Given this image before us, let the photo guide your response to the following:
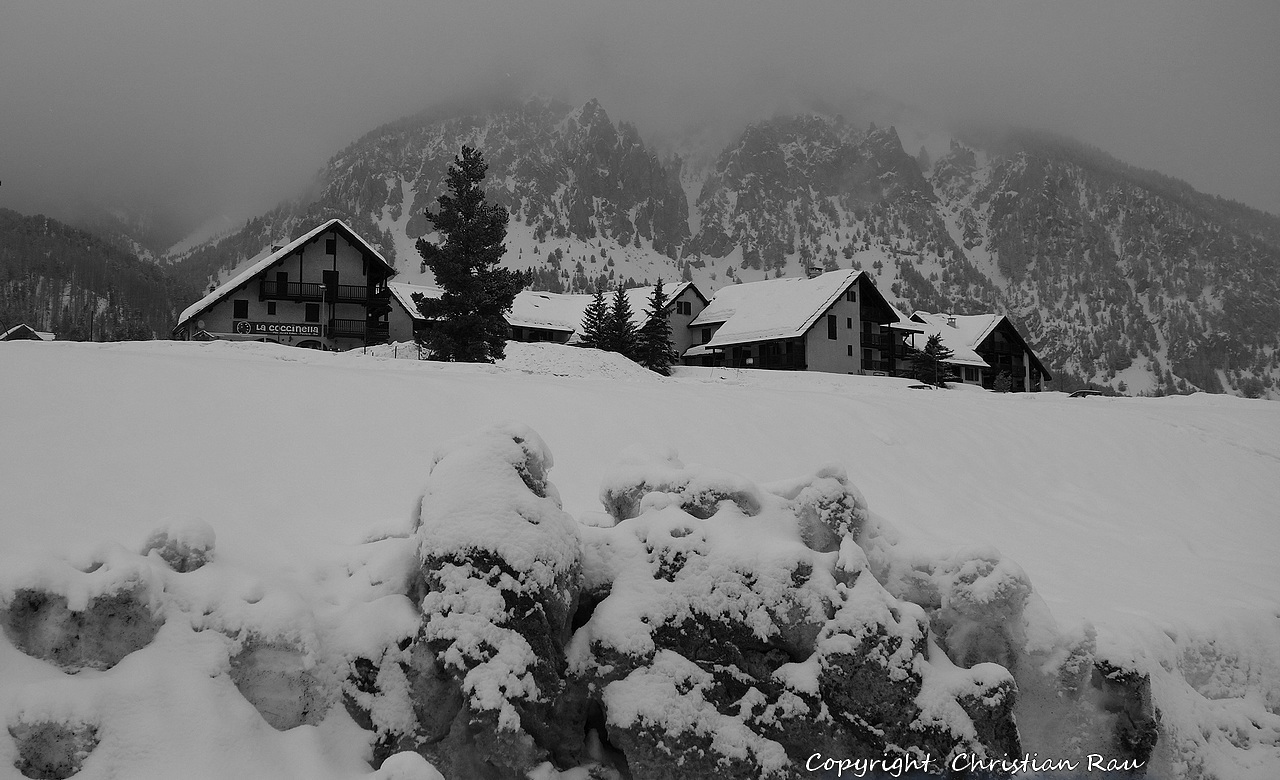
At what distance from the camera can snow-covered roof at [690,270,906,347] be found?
55.7m

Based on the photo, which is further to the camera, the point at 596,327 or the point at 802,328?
the point at 802,328

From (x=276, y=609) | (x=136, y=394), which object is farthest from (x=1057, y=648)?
(x=136, y=394)

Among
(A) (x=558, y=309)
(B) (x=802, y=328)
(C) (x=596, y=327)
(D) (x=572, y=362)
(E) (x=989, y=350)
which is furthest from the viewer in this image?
(E) (x=989, y=350)

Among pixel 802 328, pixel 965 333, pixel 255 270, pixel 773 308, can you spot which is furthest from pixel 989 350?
pixel 255 270

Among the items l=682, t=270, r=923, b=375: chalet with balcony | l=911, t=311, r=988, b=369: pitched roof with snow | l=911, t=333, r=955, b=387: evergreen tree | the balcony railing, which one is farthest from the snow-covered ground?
l=911, t=311, r=988, b=369: pitched roof with snow

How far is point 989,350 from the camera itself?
71.7 metres

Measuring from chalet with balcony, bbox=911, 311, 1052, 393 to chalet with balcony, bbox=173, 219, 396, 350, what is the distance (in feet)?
155

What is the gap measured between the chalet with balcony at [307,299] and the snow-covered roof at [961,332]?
151 feet

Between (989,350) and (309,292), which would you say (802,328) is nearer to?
(989,350)

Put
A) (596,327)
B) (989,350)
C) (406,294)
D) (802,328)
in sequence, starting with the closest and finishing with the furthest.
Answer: (596,327) < (802,328) < (406,294) < (989,350)

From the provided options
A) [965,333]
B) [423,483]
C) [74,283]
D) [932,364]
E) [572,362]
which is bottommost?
[423,483]

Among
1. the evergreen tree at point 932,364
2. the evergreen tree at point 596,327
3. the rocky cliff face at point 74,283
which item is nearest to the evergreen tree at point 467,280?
the evergreen tree at point 596,327

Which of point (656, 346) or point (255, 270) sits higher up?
point (255, 270)

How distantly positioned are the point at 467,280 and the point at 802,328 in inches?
1146
